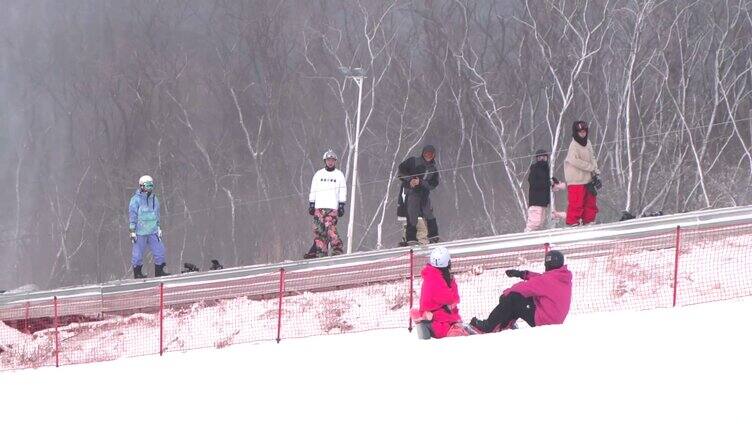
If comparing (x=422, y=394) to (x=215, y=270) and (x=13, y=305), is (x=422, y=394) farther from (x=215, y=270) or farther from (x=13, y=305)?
(x=13, y=305)

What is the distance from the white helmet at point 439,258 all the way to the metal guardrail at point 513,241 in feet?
13.7

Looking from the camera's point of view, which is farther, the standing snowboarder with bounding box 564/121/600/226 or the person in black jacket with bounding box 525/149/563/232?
the person in black jacket with bounding box 525/149/563/232

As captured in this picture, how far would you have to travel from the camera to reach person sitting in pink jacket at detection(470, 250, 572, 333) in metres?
11.4

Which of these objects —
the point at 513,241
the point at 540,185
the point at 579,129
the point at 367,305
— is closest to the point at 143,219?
the point at 367,305

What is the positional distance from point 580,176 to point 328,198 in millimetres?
3797

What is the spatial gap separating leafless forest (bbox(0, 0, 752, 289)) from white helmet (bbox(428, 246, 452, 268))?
2804cm

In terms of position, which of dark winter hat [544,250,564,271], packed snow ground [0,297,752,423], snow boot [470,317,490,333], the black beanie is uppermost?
the black beanie

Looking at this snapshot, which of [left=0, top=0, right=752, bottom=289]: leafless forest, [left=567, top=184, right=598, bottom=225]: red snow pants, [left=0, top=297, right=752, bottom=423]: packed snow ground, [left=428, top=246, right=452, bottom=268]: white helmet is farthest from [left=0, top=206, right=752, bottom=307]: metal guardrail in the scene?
[left=0, top=0, right=752, bottom=289]: leafless forest

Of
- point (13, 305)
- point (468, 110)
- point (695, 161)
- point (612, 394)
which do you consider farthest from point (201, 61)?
point (612, 394)

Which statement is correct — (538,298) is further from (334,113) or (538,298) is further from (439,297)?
(334,113)

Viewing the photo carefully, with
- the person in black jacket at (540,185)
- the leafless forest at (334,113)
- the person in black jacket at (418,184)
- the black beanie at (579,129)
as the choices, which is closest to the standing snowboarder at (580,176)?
the black beanie at (579,129)

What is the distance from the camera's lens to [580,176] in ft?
52.2

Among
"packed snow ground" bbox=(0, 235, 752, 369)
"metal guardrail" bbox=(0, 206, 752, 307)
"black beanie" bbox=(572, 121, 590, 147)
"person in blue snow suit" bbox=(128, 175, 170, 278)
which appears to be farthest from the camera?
"person in blue snow suit" bbox=(128, 175, 170, 278)

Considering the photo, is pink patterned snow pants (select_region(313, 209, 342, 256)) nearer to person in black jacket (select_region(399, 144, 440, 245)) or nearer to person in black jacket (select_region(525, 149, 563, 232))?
person in black jacket (select_region(399, 144, 440, 245))
